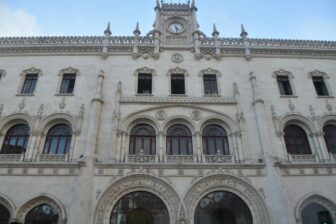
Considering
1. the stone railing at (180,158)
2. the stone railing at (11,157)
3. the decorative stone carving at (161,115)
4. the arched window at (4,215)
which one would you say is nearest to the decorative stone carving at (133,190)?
the stone railing at (180,158)

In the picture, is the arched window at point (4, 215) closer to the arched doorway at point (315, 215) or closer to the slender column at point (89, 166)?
the slender column at point (89, 166)

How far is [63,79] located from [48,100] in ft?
8.14

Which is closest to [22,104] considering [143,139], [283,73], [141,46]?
[143,139]

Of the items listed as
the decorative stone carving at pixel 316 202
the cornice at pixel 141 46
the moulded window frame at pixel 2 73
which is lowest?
the decorative stone carving at pixel 316 202

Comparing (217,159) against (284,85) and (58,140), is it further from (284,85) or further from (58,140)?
(58,140)

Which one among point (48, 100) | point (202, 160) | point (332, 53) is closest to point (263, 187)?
point (202, 160)

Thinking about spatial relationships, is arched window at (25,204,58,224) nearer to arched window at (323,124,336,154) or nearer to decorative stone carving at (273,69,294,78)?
arched window at (323,124,336,154)

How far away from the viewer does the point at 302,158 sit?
741 inches

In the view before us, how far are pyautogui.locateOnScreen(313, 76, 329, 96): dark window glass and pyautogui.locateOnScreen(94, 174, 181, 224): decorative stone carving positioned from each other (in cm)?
1560

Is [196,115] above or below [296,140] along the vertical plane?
above

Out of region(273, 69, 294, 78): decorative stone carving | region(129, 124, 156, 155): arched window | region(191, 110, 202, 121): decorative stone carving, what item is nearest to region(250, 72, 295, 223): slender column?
region(273, 69, 294, 78): decorative stone carving

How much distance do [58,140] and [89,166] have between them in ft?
13.0

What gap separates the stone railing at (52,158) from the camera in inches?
707

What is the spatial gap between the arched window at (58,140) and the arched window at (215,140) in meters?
10.2
